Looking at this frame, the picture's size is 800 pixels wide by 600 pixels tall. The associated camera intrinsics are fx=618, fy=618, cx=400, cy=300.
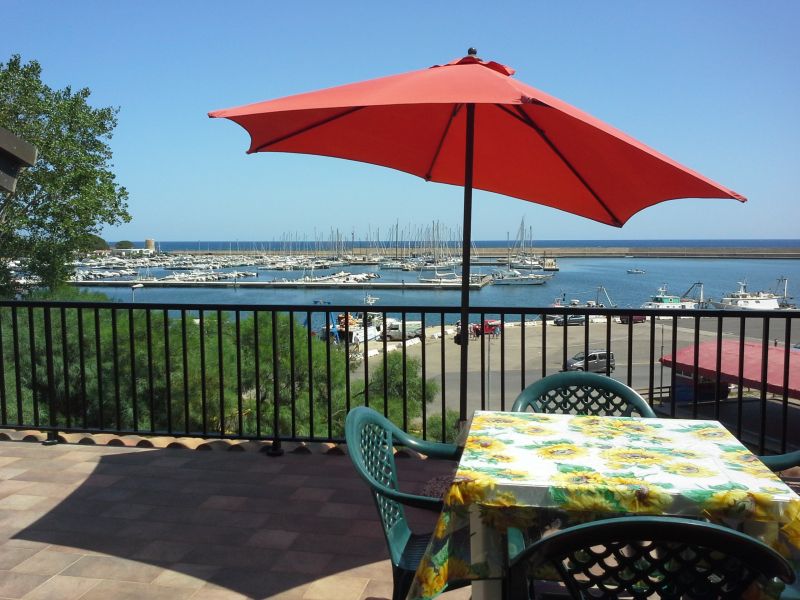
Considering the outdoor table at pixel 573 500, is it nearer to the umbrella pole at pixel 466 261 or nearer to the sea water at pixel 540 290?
the umbrella pole at pixel 466 261

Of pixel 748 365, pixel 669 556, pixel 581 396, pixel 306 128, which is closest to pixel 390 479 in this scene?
pixel 581 396

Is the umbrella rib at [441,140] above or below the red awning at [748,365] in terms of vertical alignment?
above

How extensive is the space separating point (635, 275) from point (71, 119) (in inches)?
2571

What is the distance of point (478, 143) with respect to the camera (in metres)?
3.39

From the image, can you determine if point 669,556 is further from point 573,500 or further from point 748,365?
point 748,365

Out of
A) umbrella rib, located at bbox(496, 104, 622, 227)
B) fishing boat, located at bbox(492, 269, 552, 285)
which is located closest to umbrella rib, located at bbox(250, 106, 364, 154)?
umbrella rib, located at bbox(496, 104, 622, 227)

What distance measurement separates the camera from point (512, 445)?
5.74 ft

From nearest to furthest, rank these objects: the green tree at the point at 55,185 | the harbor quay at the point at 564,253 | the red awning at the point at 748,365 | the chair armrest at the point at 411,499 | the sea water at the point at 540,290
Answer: the chair armrest at the point at 411,499
the red awning at the point at 748,365
the green tree at the point at 55,185
the sea water at the point at 540,290
the harbor quay at the point at 564,253

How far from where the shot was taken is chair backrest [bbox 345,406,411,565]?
1641 mm

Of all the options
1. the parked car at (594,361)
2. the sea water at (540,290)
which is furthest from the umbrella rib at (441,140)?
the sea water at (540,290)

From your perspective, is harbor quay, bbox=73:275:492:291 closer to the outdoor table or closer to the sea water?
the sea water

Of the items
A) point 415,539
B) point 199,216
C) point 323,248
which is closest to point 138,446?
point 415,539

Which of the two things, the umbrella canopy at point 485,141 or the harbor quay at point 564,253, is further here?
the harbor quay at point 564,253

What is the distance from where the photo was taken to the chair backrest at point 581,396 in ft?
7.97
